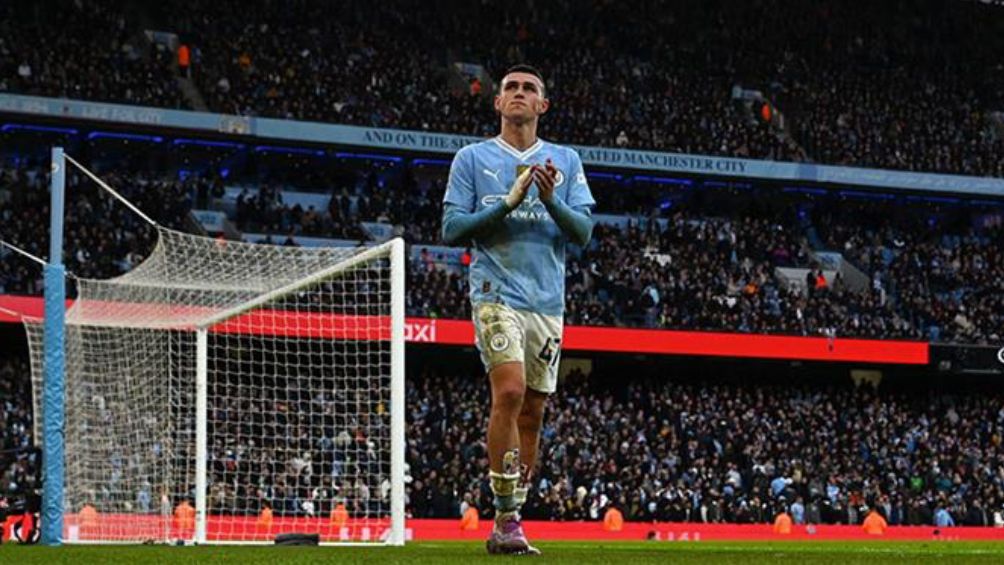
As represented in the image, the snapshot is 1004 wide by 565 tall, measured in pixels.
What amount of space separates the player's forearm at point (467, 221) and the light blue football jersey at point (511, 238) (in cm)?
7

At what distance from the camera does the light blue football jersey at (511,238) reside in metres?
7.98

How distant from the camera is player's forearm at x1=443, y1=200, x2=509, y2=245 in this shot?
7.82 m

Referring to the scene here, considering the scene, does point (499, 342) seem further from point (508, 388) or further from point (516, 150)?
point (516, 150)

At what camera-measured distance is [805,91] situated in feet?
162

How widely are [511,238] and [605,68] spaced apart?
40141 mm

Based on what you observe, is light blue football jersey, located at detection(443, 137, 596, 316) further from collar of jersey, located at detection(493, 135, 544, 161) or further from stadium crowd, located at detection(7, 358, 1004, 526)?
stadium crowd, located at detection(7, 358, 1004, 526)

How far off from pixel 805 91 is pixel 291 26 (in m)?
16.0

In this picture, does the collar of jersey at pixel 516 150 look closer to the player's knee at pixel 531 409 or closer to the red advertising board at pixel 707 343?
the player's knee at pixel 531 409

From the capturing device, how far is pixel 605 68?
47.6 m

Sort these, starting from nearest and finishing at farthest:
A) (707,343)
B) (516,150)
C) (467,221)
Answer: (467,221)
(516,150)
(707,343)

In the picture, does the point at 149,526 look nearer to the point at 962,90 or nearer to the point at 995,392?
the point at 995,392

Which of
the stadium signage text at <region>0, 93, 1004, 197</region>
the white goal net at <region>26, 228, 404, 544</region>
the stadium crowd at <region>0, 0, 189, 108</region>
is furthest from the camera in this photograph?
the stadium signage text at <region>0, 93, 1004, 197</region>

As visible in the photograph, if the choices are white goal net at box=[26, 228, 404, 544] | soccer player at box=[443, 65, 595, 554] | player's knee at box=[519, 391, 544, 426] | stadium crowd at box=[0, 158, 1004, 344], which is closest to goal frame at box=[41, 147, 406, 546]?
white goal net at box=[26, 228, 404, 544]

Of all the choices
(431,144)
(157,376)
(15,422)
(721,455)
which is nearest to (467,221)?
(157,376)
